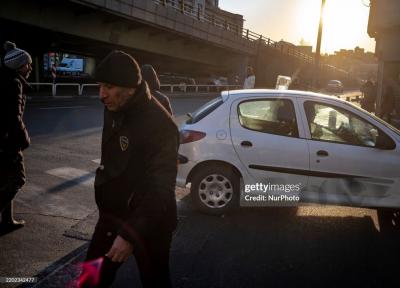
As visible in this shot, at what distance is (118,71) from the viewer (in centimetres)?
234

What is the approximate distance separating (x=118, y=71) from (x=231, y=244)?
9.29ft

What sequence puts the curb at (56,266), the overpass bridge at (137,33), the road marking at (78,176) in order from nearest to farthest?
the curb at (56,266) < the road marking at (78,176) < the overpass bridge at (137,33)

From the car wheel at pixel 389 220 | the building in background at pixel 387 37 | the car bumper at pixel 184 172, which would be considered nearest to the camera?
the car wheel at pixel 389 220

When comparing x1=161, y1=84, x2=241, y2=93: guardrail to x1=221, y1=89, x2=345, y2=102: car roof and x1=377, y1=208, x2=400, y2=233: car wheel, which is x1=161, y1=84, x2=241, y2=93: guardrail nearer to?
x1=221, y1=89, x2=345, y2=102: car roof

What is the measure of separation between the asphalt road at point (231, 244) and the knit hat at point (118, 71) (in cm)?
199

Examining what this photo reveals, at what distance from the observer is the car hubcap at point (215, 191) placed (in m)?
5.48

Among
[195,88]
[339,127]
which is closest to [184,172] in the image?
[339,127]

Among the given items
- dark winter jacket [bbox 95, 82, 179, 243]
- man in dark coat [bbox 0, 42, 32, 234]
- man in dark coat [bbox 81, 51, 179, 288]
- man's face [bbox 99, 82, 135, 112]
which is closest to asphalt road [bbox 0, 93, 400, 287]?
man in dark coat [bbox 0, 42, 32, 234]

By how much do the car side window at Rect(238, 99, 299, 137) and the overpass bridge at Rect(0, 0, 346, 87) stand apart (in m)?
17.4

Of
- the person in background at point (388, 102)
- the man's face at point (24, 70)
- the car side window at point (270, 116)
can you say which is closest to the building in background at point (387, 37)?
the person in background at point (388, 102)

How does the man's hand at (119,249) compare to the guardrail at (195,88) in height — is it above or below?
below

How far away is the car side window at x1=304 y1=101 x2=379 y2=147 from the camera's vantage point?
5.36 meters

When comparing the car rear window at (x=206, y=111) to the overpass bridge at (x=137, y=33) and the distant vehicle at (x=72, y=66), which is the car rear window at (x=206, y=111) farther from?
the distant vehicle at (x=72, y=66)

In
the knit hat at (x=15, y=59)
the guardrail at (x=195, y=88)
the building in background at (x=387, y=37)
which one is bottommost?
the knit hat at (x=15, y=59)
